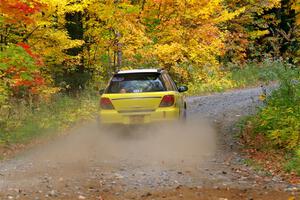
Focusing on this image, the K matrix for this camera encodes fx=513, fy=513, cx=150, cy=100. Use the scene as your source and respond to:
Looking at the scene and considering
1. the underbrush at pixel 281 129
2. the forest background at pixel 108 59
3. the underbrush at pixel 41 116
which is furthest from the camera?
the underbrush at pixel 41 116

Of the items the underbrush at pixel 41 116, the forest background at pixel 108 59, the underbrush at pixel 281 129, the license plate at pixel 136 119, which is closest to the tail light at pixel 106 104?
the license plate at pixel 136 119

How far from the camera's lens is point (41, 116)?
1658cm

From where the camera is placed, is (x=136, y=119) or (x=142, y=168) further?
(x=136, y=119)

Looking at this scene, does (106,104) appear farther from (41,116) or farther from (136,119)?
(41,116)

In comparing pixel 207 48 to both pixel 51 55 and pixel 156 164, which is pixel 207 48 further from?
pixel 156 164

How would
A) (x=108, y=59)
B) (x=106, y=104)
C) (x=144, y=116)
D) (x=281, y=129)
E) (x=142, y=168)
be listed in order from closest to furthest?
(x=142, y=168) → (x=281, y=129) → (x=144, y=116) → (x=106, y=104) → (x=108, y=59)

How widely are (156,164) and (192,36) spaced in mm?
16347

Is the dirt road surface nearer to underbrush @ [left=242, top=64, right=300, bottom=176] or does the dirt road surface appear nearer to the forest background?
underbrush @ [left=242, top=64, right=300, bottom=176]

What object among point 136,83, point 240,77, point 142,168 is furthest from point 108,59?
point 142,168

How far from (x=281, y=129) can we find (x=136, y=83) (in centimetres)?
362

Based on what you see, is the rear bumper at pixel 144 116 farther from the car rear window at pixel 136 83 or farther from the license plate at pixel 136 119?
the car rear window at pixel 136 83

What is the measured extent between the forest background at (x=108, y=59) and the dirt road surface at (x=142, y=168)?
1.04 m

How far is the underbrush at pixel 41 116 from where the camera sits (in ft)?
48.2

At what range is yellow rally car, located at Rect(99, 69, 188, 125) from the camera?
482 inches
